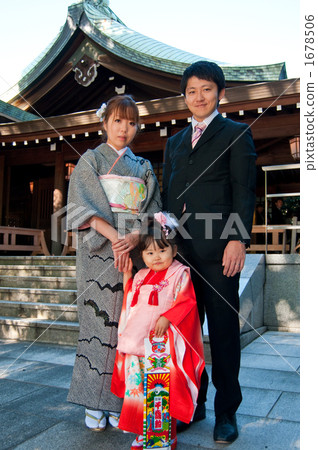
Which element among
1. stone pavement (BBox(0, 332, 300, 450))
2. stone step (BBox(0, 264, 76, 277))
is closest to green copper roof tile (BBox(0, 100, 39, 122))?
stone step (BBox(0, 264, 76, 277))

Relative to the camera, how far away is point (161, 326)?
74.0 inches

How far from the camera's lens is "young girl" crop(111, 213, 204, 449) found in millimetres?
1880

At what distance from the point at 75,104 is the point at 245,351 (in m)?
8.53

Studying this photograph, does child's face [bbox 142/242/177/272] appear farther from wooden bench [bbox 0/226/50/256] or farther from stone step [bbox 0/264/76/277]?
wooden bench [bbox 0/226/50/256]

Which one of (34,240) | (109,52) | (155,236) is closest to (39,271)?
(34,240)

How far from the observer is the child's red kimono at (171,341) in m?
1.88

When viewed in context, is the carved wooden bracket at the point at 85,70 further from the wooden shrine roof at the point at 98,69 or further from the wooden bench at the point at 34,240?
the wooden bench at the point at 34,240

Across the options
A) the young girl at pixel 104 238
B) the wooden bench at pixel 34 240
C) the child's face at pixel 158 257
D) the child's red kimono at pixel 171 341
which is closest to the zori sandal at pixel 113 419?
the young girl at pixel 104 238

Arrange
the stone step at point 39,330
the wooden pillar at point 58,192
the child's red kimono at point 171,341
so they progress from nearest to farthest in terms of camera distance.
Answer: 1. the child's red kimono at point 171,341
2. the stone step at point 39,330
3. the wooden pillar at point 58,192

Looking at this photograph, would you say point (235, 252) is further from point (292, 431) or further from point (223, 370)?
point (292, 431)

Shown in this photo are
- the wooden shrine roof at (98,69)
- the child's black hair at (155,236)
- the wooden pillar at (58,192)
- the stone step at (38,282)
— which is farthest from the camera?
Answer: the wooden pillar at (58,192)

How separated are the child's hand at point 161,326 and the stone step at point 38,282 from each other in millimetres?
3800

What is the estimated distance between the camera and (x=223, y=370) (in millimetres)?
2064

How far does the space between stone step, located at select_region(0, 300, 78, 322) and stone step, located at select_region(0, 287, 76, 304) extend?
231 mm
